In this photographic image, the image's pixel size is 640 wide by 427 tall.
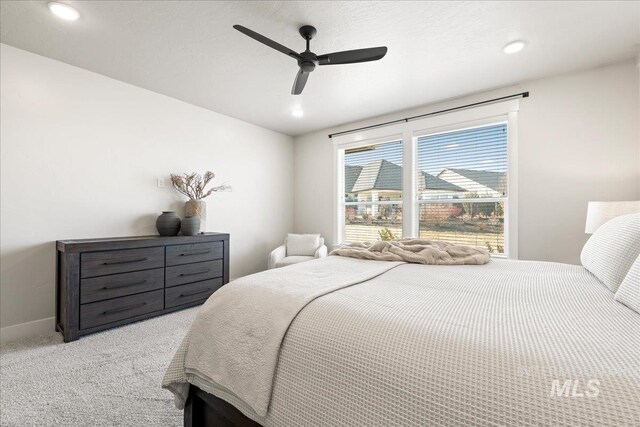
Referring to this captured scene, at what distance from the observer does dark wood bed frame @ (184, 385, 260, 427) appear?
1034 mm

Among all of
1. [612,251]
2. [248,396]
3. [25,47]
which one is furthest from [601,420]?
[25,47]

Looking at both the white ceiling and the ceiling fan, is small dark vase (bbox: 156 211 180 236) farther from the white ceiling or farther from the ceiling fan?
the ceiling fan

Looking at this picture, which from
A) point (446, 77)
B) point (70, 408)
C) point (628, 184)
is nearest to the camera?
point (70, 408)

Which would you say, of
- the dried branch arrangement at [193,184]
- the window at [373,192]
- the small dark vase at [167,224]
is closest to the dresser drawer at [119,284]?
the small dark vase at [167,224]

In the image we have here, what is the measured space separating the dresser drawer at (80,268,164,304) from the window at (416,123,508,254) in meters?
3.24

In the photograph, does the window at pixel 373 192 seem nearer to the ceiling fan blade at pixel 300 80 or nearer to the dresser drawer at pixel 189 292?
the ceiling fan blade at pixel 300 80

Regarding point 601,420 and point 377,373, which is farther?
point 377,373

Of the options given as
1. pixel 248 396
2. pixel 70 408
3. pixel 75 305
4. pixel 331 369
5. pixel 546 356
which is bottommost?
pixel 70 408

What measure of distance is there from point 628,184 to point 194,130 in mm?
4698

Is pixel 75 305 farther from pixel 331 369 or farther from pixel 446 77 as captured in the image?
pixel 446 77

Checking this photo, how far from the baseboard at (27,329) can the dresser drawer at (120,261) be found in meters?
0.73

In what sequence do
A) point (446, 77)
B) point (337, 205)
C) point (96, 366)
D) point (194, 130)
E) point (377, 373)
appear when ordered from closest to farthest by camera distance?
point (377, 373), point (96, 366), point (446, 77), point (194, 130), point (337, 205)

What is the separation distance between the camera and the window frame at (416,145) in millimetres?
3074

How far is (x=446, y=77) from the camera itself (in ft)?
9.45
